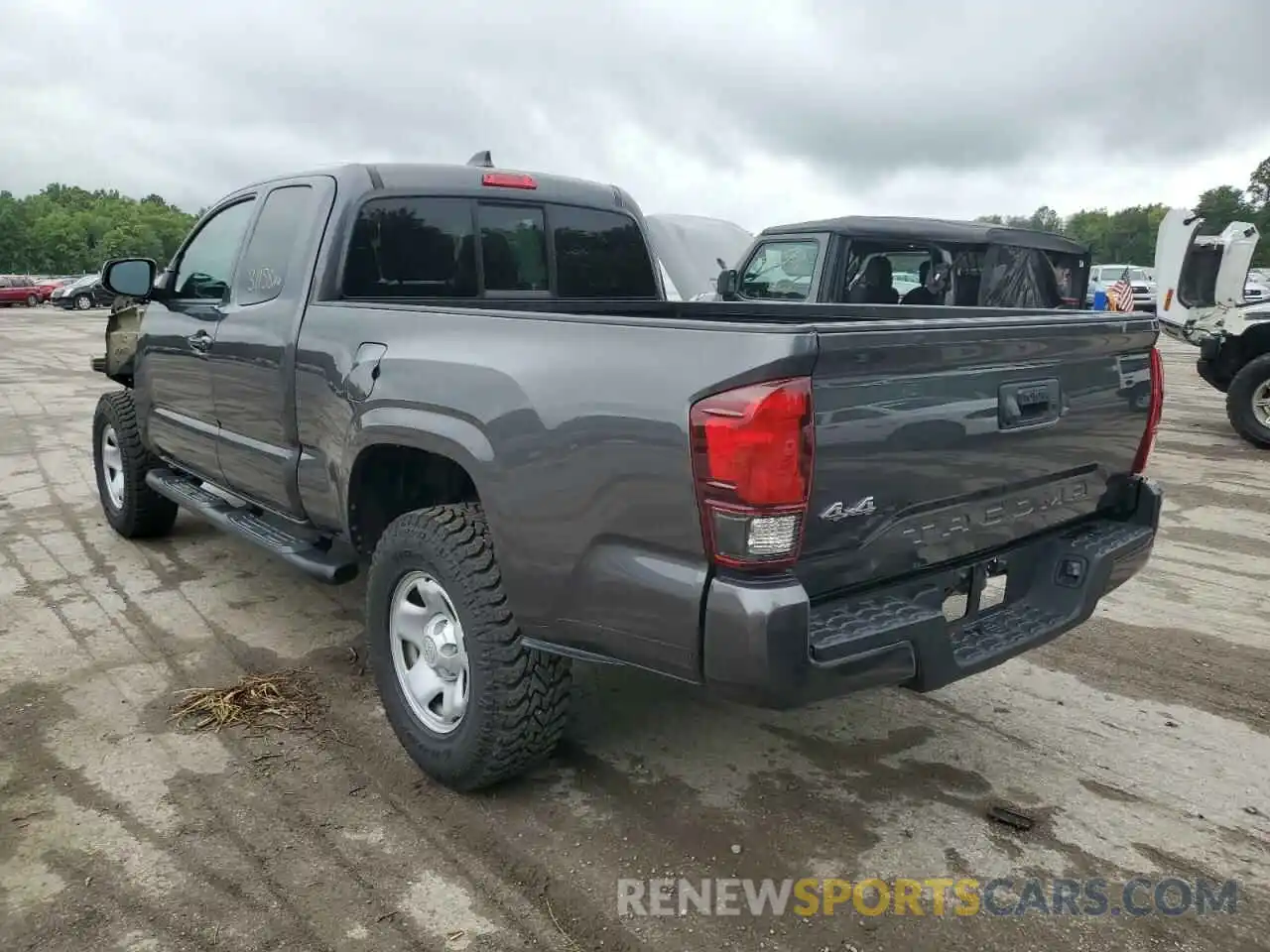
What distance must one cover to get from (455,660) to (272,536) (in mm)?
1405

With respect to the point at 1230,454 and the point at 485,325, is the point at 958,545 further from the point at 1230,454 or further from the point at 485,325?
the point at 1230,454

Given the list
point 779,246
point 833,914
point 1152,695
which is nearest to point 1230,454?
point 779,246

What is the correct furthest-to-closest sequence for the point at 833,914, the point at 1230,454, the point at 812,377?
the point at 1230,454 → the point at 833,914 → the point at 812,377

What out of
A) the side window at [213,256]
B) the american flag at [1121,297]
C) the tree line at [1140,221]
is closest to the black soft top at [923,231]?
the side window at [213,256]

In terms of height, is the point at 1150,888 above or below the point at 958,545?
below

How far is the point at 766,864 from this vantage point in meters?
2.69

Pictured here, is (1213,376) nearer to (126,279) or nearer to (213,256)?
(213,256)

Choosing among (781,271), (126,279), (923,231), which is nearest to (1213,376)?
(923,231)

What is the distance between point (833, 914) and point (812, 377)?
1.38m

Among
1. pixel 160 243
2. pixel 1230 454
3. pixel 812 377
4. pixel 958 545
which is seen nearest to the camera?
pixel 812 377

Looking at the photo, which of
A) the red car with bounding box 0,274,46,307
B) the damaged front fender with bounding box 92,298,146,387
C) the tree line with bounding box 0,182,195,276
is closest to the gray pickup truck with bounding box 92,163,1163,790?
the damaged front fender with bounding box 92,298,146,387

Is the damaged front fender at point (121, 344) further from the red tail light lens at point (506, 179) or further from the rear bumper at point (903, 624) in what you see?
the rear bumper at point (903, 624)

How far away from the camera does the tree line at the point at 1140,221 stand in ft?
175

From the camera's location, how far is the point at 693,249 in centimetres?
1669
